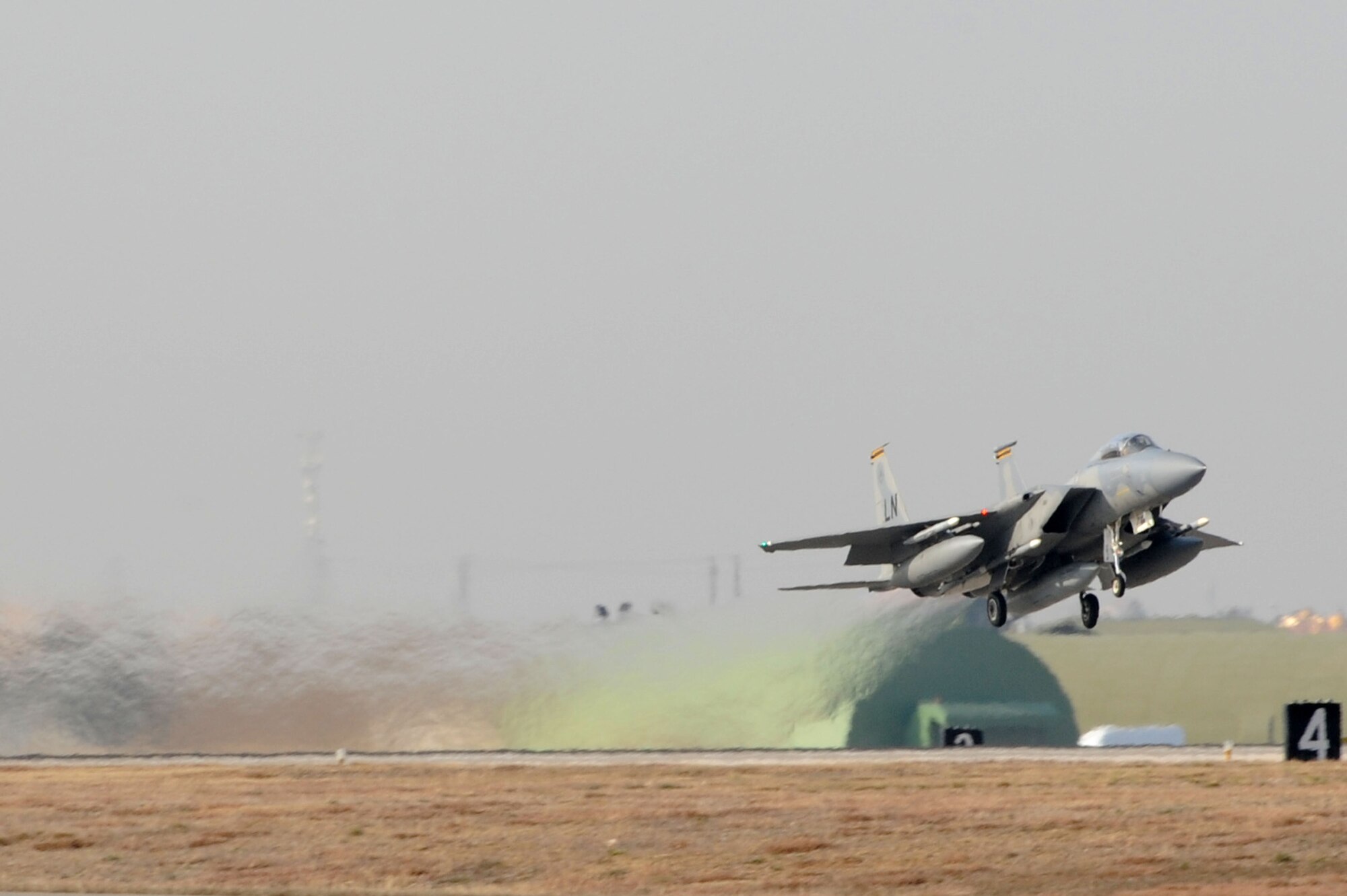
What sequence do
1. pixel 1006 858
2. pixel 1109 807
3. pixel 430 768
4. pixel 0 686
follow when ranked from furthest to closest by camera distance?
pixel 0 686 < pixel 430 768 < pixel 1109 807 < pixel 1006 858

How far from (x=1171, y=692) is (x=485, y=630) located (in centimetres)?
2236

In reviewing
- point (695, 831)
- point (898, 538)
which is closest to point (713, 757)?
point (898, 538)

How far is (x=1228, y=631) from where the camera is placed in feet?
167

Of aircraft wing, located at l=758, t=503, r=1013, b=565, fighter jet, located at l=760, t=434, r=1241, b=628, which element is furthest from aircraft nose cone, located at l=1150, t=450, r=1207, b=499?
aircraft wing, located at l=758, t=503, r=1013, b=565

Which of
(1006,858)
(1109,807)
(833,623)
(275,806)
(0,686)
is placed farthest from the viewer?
(833,623)

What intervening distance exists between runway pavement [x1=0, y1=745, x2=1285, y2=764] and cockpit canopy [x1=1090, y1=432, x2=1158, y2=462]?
21.5 feet

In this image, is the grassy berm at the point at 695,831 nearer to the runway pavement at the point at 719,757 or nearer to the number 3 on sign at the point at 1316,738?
the number 3 on sign at the point at 1316,738

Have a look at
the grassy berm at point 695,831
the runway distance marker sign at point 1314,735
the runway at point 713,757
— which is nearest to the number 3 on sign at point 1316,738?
the runway distance marker sign at point 1314,735

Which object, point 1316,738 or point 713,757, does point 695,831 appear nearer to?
point 713,757

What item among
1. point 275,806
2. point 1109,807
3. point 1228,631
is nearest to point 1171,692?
point 1228,631

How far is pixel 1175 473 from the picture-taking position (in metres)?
29.3

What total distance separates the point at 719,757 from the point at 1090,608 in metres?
8.51

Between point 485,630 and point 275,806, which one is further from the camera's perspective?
point 485,630

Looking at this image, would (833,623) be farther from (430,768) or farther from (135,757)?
(135,757)
